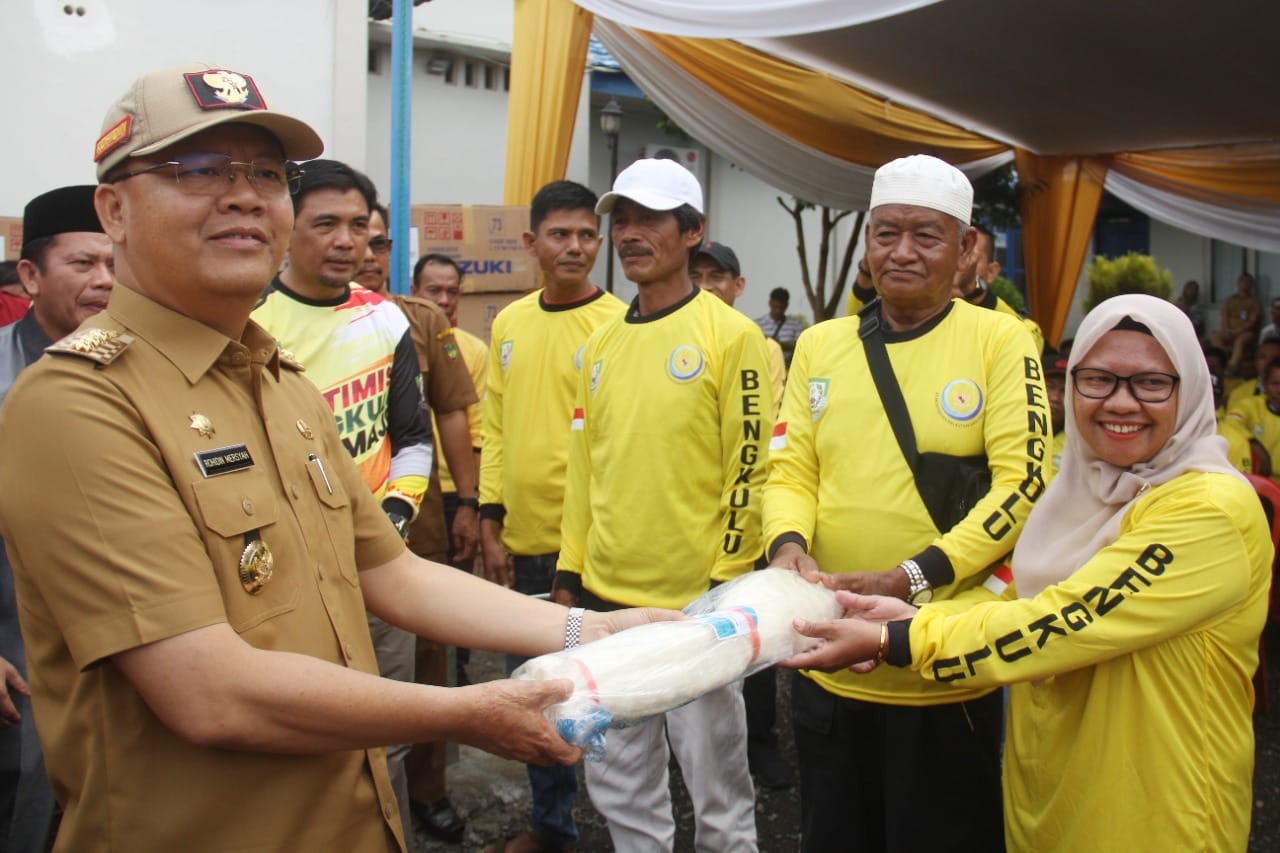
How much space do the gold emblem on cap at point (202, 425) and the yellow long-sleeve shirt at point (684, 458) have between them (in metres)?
1.75

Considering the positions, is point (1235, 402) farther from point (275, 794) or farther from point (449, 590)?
point (275, 794)

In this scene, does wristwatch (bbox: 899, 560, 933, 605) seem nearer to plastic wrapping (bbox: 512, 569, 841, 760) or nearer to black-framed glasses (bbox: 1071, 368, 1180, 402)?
plastic wrapping (bbox: 512, 569, 841, 760)

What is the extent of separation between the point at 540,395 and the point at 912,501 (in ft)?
5.90

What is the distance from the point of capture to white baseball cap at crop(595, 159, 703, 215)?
3.36 metres

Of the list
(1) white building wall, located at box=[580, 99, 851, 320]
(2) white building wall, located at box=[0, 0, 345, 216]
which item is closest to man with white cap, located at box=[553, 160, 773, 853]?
(2) white building wall, located at box=[0, 0, 345, 216]

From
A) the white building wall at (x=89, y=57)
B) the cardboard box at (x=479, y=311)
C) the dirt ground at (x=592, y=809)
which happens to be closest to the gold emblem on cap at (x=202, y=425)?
the dirt ground at (x=592, y=809)

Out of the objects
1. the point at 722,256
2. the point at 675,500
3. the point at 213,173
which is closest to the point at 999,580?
the point at 675,500

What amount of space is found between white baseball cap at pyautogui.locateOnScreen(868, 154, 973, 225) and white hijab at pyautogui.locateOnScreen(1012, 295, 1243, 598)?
2.08 ft

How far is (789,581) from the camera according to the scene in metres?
2.41

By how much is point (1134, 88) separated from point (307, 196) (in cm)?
651

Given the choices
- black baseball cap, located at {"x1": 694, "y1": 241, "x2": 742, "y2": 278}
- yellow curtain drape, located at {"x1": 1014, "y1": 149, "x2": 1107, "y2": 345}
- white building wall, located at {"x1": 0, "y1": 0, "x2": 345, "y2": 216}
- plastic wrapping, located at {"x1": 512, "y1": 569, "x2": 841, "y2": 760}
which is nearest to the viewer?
plastic wrapping, located at {"x1": 512, "y1": 569, "x2": 841, "y2": 760}

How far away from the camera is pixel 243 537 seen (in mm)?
1593

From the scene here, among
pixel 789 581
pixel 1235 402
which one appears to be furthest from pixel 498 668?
pixel 1235 402

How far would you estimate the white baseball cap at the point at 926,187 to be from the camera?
274cm
